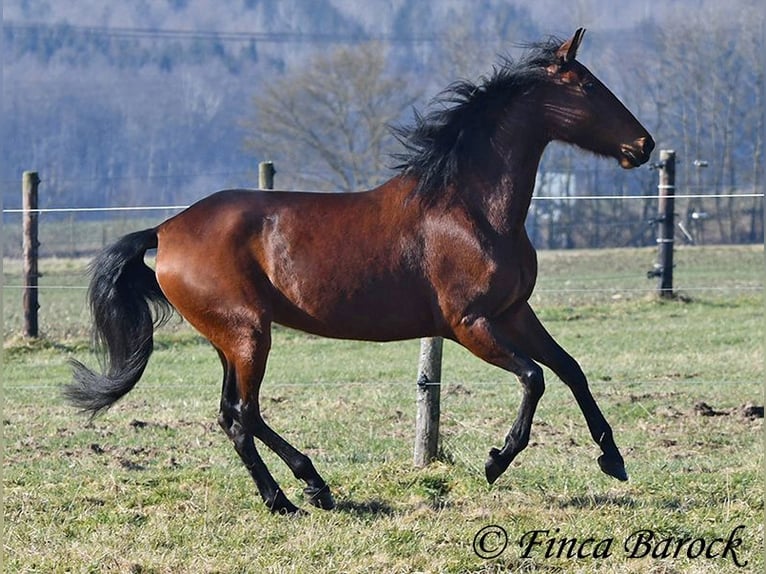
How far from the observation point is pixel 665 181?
17.0 metres

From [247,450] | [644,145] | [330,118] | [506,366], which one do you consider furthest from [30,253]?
[330,118]

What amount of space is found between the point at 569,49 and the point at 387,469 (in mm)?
2690

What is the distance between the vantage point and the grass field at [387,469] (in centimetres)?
565

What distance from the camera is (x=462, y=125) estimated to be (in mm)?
6754

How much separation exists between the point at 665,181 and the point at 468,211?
11027 mm

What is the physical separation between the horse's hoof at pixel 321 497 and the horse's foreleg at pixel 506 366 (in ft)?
2.79

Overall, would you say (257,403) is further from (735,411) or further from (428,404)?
(735,411)

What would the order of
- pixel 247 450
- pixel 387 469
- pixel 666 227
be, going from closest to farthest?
pixel 247 450 → pixel 387 469 → pixel 666 227

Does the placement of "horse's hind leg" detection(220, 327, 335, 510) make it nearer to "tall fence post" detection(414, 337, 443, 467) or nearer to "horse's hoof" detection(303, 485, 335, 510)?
"horse's hoof" detection(303, 485, 335, 510)

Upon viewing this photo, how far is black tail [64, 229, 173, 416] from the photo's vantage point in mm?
6871

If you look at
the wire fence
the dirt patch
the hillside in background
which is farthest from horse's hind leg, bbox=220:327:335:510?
the hillside in background

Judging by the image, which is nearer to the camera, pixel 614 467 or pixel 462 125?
pixel 614 467

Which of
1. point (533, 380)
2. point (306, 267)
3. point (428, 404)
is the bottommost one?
point (428, 404)

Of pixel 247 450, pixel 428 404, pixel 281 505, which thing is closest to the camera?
pixel 281 505
